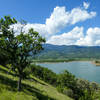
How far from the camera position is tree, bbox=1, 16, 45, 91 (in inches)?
728

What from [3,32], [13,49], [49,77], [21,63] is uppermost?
[3,32]

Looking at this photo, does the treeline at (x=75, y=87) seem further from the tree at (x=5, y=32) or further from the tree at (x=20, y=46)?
the tree at (x=5, y=32)

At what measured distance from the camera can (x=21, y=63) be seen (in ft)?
63.7

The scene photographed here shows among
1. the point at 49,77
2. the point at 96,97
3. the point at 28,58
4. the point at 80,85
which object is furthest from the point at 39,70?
the point at 28,58

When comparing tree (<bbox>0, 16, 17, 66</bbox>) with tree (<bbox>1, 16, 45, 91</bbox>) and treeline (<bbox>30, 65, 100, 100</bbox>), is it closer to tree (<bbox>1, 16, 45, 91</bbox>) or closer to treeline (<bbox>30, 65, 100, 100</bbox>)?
tree (<bbox>1, 16, 45, 91</bbox>)

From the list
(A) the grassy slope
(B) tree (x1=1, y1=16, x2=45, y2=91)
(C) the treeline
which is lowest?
(C) the treeline

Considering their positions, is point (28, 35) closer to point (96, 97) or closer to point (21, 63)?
point (21, 63)

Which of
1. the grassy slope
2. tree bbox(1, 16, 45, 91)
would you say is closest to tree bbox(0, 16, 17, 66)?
tree bbox(1, 16, 45, 91)

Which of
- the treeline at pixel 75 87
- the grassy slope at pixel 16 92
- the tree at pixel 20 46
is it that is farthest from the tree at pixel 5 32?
the treeline at pixel 75 87

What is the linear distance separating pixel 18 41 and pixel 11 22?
10.3 feet

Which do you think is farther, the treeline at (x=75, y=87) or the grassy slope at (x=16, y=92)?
the treeline at (x=75, y=87)

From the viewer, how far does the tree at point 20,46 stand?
1849cm

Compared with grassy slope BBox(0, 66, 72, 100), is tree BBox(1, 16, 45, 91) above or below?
above

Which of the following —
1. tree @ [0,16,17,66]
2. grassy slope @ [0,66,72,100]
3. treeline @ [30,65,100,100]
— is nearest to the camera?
grassy slope @ [0,66,72,100]
